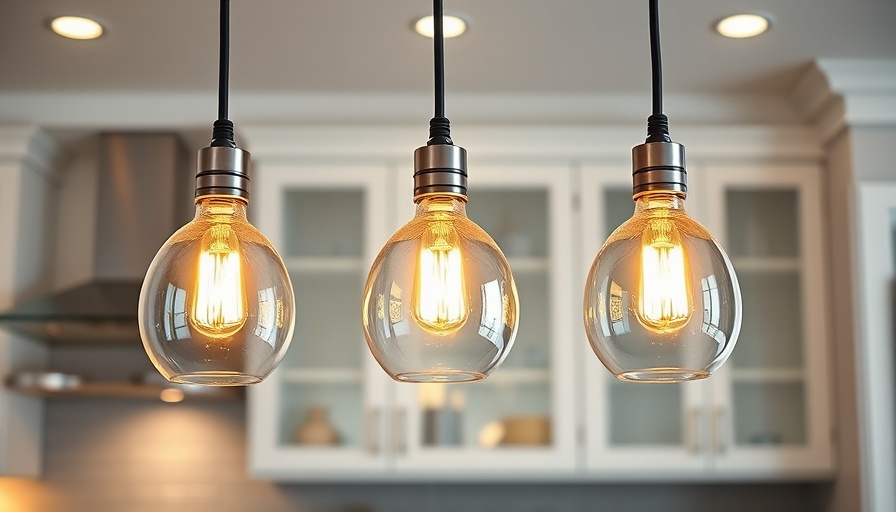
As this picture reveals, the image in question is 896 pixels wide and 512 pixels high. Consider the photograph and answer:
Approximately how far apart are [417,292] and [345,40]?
1844mm

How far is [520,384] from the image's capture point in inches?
122

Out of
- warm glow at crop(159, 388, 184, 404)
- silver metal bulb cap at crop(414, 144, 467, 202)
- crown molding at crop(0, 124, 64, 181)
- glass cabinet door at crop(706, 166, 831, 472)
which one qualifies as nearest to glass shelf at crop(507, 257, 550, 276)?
glass cabinet door at crop(706, 166, 831, 472)

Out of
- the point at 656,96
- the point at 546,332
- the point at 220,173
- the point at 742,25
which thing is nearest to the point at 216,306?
the point at 220,173

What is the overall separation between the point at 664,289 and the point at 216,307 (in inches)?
18.2

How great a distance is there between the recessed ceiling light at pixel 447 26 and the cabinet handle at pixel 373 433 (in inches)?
42.7

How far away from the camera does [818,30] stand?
8.96 ft

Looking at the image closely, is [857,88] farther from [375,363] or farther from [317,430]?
[317,430]

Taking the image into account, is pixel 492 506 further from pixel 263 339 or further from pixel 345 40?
pixel 263 339

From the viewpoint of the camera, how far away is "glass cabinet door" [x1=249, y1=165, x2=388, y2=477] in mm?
3049

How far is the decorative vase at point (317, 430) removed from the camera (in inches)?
121

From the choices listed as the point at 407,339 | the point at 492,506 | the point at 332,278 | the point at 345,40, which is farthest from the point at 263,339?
the point at 492,506

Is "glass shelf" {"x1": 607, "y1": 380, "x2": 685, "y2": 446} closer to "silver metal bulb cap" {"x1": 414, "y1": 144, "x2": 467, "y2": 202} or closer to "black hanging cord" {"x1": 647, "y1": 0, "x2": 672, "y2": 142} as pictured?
"black hanging cord" {"x1": 647, "y1": 0, "x2": 672, "y2": 142}

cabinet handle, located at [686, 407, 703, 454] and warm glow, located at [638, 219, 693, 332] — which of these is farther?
cabinet handle, located at [686, 407, 703, 454]

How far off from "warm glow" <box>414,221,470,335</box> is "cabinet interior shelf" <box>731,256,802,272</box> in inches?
87.3
